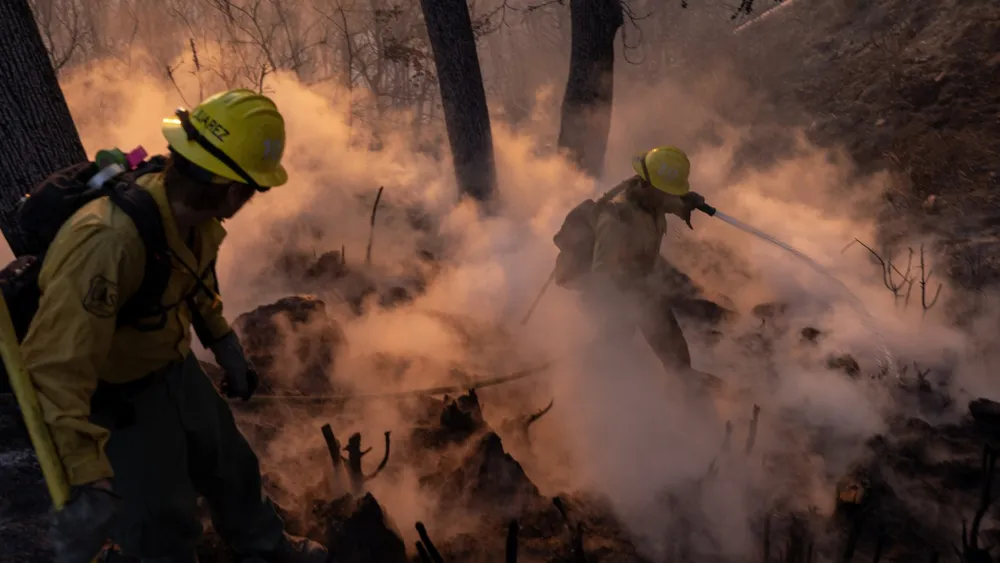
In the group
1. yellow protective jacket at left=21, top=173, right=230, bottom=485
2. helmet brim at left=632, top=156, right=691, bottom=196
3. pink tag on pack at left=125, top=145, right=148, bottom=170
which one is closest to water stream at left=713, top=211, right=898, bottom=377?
helmet brim at left=632, top=156, right=691, bottom=196

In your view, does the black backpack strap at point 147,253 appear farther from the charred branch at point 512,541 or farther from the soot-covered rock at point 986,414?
the soot-covered rock at point 986,414

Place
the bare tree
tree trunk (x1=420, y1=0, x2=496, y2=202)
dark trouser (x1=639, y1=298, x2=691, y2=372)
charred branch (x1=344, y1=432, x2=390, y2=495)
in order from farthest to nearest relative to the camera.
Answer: the bare tree, tree trunk (x1=420, y1=0, x2=496, y2=202), dark trouser (x1=639, y1=298, x2=691, y2=372), charred branch (x1=344, y1=432, x2=390, y2=495)

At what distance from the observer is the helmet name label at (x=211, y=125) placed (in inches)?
81.7

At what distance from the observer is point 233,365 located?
2.71 meters

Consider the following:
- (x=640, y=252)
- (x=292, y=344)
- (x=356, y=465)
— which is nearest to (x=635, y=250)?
(x=640, y=252)

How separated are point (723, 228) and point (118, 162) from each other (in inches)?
263

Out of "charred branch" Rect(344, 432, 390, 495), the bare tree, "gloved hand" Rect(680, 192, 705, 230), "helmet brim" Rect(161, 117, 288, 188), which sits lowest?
"charred branch" Rect(344, 432, 390, 495)

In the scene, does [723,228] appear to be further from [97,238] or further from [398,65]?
[398,65]

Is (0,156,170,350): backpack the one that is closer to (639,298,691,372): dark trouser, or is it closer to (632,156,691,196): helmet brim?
(632,156,691,196): helmet brim

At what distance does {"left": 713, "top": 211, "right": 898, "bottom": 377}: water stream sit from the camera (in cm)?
512

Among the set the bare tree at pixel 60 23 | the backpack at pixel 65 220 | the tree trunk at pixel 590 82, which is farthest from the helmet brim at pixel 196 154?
the bare tree at pixel 60 23

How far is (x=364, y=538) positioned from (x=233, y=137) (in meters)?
1.72

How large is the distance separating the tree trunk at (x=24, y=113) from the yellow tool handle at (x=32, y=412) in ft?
7.14

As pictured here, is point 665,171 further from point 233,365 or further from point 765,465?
point 233,365
